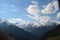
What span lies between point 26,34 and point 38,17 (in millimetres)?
385

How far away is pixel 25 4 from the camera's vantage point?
3244 mm

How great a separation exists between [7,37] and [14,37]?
0.16 m

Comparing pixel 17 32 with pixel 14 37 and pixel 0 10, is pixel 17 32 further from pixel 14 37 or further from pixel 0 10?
pixel 0 10

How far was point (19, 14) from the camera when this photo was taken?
3.21 metres

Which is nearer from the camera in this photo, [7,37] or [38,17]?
[7,37]

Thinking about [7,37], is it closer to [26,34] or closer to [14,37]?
[14,37]

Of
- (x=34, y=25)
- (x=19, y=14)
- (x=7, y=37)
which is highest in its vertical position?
(x=19, y=14)

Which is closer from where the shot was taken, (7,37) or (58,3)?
(7,37)

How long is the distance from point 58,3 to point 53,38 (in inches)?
25.8

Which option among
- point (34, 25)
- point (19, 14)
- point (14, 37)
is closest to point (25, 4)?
point (19, 14)

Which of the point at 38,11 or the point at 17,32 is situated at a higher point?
the point at 38,11

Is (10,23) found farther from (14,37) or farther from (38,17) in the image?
(38,17)

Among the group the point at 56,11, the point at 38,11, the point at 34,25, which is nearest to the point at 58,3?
the point at 56,11

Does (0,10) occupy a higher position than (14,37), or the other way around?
(0,10)
